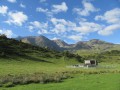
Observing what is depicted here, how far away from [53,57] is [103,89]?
134876 mm

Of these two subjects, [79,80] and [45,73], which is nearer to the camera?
[79,80]

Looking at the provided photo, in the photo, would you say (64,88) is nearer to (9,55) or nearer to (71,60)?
(9,55)

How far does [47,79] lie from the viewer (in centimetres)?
4388

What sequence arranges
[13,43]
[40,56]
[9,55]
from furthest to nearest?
1. [13,43]
2. [40,56]
3. [9,55]

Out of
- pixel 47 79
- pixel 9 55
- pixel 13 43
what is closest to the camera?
pixel 47 79

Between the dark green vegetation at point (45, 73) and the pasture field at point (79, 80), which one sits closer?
the pasture field at point (79, 80)

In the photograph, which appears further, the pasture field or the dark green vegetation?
the dark green vegetation

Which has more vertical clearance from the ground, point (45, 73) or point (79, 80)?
point (45, 73)

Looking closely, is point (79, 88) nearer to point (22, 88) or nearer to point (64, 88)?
point (64, 88)

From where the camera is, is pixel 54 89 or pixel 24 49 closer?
pixel 54 89

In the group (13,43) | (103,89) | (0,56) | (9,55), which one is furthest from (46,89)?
(13,43)

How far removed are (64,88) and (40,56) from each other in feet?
425

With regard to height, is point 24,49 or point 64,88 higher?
point 24,49

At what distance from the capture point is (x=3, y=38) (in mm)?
180625
